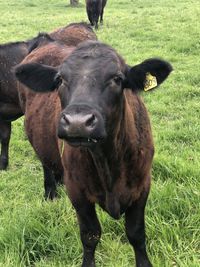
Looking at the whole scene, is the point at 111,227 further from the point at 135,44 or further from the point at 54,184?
the point at 135,44

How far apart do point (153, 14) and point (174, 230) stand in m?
14.3

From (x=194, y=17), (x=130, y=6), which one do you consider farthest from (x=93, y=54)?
(x=130, y=6)

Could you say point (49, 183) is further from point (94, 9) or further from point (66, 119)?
point (94, 9)

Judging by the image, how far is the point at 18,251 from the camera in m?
3.42

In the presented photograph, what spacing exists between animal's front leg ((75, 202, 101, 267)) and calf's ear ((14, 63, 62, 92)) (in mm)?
864

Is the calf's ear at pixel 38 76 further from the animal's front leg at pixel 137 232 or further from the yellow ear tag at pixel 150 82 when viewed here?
the animal's front leg at pixel 137 232

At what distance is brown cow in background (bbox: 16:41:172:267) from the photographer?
7.93ft

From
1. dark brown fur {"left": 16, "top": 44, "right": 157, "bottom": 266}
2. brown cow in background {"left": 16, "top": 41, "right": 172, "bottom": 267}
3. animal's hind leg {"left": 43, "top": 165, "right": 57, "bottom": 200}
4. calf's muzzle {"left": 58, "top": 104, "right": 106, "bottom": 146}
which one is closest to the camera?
calf's muzzle {"left": 58, "top": 104, "right": 106, "bottom": 146}

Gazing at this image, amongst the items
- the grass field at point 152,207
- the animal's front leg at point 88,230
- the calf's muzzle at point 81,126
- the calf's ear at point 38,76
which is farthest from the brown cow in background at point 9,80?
the calf's muzzle at point 81,126

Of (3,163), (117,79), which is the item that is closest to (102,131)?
(117,79)

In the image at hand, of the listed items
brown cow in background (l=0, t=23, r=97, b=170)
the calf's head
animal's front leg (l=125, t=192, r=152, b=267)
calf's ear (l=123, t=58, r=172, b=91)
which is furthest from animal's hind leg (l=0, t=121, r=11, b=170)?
calf's ear (l=123, t=58, r=172, b=91)

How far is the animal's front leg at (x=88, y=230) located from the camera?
10.6 feet

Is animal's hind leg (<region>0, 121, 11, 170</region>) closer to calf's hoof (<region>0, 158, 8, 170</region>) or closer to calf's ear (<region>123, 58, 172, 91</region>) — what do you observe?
calf's hoof (<region>0, 158, 8, 170</region>)

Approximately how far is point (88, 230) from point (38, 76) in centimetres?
117
